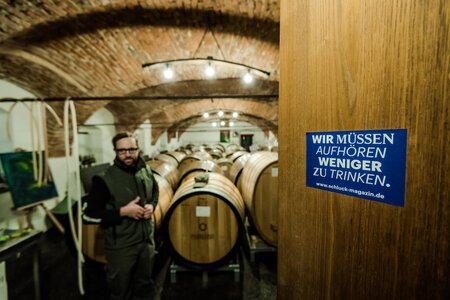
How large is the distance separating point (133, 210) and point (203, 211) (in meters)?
0.88

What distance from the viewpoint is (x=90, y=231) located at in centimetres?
302

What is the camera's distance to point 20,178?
4.02m

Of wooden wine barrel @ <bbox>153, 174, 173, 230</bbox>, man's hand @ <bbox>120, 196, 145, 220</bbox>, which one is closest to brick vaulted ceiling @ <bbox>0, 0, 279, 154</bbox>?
man's hand @ <bbox>120, 196, 145, 220</bbox>

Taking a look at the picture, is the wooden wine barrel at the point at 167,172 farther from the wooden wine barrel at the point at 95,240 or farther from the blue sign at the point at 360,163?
the blue sign at the point at 360,163

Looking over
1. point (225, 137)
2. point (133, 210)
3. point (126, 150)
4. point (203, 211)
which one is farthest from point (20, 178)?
point (225, 137)

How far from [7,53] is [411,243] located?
5.43 meters

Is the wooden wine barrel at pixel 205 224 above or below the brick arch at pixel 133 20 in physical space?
below

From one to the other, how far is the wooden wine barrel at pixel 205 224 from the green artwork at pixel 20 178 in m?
2.86

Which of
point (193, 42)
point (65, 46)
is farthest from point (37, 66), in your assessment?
point (193, 42)

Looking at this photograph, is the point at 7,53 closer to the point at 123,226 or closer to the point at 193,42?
the point at 193,42

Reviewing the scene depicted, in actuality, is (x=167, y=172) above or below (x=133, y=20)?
below

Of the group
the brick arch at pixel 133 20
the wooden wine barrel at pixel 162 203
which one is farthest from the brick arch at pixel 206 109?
the wooden wine barrel at pixel 162 203

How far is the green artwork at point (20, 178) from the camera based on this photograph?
12.8 feet

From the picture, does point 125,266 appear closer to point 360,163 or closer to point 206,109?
point 360,163
